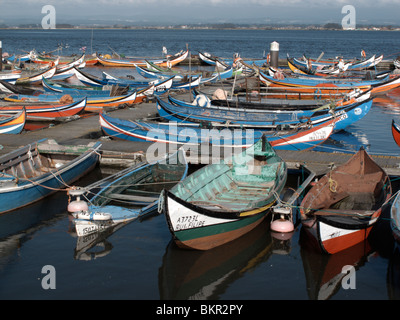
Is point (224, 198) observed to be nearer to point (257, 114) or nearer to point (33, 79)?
point (257, 114)

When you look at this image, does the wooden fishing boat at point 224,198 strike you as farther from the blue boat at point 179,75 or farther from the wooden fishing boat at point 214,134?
the blue boat at point 179,75

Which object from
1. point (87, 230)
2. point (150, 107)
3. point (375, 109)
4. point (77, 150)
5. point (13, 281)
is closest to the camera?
point (13, 281)

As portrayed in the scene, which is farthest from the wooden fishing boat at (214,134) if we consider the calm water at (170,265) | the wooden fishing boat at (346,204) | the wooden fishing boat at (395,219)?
the wooden fishing boat at (395,219)

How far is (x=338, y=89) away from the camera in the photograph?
36.0 m

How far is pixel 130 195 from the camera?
1521 centimetres

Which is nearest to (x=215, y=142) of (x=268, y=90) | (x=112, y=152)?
(x=112, y=152)

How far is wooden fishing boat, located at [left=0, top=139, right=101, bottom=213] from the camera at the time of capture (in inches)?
577

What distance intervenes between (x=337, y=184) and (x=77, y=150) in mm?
8749

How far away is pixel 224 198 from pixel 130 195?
286 centimetres

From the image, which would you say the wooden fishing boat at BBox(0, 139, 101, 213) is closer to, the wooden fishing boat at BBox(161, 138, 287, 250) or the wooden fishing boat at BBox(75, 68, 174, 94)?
the wooden fishing boat at BBox(161, 138, 287, 250)

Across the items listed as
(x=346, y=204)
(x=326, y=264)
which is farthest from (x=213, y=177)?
(x=326, y=264)

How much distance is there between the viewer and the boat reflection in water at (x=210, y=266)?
437 inches
